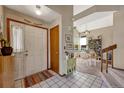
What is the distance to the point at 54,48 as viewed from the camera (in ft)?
16.1

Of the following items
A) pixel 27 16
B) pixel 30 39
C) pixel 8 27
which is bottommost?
pixel 30 39

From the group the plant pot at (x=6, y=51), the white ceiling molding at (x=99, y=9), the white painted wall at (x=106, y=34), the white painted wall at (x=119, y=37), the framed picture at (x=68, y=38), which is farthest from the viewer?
the white painted wall at (x=106, y=34)

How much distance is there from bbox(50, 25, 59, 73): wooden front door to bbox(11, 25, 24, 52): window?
4.61 ft

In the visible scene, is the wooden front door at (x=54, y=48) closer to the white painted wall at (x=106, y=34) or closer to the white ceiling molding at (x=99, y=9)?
the white ceiling molding at (x=99, y=9)

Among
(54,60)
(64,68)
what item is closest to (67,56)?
(64,68)

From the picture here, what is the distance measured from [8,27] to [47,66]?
2.65 meters

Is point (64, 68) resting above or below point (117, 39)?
below

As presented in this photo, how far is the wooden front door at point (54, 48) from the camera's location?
4562 millimetres

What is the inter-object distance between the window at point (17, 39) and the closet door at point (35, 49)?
0.24 m

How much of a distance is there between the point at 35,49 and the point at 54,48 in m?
0.84

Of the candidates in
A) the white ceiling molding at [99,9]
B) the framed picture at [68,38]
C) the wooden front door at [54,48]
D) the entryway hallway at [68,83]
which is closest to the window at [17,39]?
the entryway hallway at [68,83]

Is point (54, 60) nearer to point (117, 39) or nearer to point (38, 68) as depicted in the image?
point (38, 68)

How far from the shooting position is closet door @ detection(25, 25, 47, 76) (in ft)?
13.8

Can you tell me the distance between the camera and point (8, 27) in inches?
137
